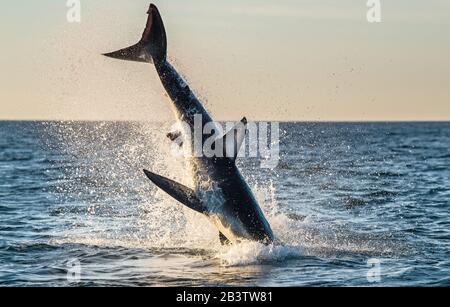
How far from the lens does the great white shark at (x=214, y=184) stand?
18.3m

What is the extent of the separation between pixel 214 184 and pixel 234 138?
43.4 inches

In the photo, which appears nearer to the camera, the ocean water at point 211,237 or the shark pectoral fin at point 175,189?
the ocean water at point 211,237

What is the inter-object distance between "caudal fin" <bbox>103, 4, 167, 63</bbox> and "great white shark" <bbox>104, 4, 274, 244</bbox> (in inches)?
1.5

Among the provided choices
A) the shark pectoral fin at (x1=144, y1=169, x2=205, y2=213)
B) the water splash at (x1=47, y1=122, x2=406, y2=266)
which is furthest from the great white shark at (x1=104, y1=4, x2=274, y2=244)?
the water splash at (x1=47, y1=122, x2=406, y2=266)

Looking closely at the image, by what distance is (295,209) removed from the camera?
90.2 ft

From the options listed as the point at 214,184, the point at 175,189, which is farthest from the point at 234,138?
the point at 175,189

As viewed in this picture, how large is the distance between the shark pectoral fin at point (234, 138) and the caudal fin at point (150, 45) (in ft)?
7.98

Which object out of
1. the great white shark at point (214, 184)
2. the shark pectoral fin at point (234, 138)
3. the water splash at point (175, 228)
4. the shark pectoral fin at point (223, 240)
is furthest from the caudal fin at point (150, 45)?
the shark pectoral fin at point (223, 240)

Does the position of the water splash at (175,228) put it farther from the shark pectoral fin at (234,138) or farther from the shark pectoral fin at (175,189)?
the shark pectoral fin at (234,138)

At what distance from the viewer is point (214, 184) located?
18.4 metres

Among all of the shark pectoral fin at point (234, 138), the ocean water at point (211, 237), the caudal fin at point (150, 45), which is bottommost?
the ocean water at point (211, 237)

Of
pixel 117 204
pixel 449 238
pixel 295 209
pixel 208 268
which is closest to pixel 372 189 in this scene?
pixel 295 209
